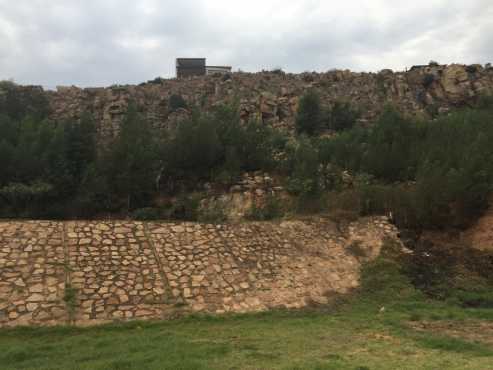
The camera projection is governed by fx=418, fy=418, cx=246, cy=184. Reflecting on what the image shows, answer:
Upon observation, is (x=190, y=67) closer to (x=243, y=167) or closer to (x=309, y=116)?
(x=309, y=116)

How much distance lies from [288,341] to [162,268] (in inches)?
145

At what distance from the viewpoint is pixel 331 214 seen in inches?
484

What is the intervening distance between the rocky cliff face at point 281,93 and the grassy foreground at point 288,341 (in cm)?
2021

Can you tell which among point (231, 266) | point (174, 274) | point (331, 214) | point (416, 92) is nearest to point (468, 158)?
point (331, 214)

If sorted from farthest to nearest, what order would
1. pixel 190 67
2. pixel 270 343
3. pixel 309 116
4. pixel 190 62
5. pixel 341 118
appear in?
pixel 190 62
pixel 190 67
pixel 341 118
pixel 309 116
pixel 270 343

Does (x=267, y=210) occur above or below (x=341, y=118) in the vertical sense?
below

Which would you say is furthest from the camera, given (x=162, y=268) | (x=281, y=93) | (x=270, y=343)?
(x=281, y=93)

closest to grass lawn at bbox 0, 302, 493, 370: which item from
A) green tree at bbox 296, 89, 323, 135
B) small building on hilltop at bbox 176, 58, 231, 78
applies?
green tree at bbox 296, 89, 323, 135

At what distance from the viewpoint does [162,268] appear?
30.3 ft

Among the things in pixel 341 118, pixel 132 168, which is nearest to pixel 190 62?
pixel 341 118

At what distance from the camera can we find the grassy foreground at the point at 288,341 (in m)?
5.45

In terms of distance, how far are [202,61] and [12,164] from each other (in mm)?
28878

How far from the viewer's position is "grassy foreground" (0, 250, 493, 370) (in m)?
5.45

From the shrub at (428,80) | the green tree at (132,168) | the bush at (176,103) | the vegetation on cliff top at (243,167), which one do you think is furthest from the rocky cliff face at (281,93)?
the green tree at (132,168)
